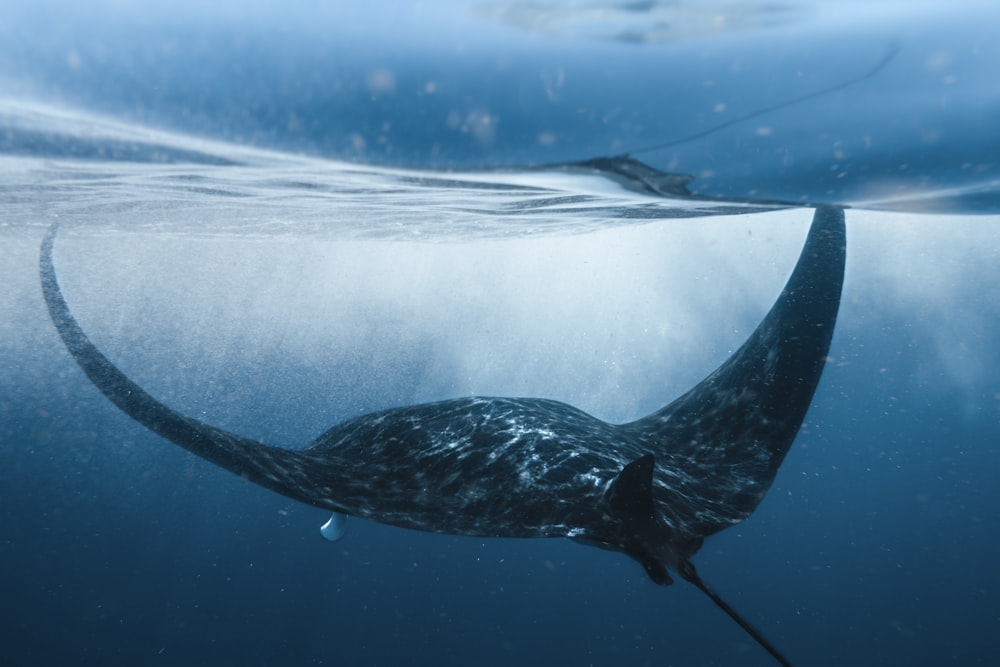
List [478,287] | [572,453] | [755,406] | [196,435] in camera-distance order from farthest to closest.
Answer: [478,287]
[755,406]
[572,453]
[196,435]

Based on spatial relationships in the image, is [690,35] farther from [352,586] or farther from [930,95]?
[352,586]

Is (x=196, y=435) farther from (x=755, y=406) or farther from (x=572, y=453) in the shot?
(x=755, y=406)

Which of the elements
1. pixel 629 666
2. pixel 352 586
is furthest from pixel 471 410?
pixel 352 586

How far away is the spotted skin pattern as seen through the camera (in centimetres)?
321

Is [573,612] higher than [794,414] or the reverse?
the reverse

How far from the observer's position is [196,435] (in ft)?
10.9

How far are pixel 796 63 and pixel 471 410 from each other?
4397 millimetres

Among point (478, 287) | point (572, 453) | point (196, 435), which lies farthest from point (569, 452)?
point (478, 287)

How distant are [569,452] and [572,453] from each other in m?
0.03

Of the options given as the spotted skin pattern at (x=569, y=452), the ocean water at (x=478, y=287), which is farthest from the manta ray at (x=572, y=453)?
the ocean water at (x=478, y=287)

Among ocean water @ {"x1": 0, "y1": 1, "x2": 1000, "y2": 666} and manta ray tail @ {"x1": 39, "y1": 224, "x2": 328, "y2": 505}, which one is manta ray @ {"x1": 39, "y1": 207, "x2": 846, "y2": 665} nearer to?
manta ray tail @ {"x1": 39, "y1": 224, "x2": 328, "y2": 505}

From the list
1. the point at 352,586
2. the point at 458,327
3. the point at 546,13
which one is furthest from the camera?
the point at 458,327

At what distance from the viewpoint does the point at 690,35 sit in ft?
12.9

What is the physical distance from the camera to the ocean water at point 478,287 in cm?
396
